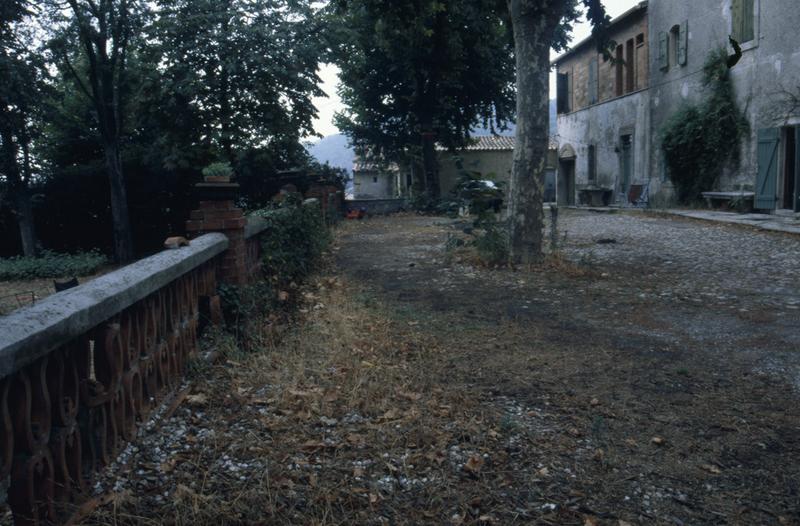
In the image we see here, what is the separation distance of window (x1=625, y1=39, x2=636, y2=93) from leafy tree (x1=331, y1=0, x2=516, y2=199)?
417 cm

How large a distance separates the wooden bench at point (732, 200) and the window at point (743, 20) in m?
3.65

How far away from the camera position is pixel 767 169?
15461 mm

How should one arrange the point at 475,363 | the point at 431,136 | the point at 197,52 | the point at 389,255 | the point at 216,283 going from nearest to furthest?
the point at 475,363
the point at 216,283
the point at 389,255
the point at 197,52
the point at 431,136

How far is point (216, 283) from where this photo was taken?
5105 millimetres

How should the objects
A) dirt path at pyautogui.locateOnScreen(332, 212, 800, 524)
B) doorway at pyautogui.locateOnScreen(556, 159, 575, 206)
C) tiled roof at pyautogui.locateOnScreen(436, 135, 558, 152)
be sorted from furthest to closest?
tiled roof at pyautogui.locateOnScreen(436, 135, 558, 152)
doorway at pyautogui.locateOnScreen(556, 159, 575, 206)
dirt path at pyautogui.locateOnScreen(332, 212, 800, 524)

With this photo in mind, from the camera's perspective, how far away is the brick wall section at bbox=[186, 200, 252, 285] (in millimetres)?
5141

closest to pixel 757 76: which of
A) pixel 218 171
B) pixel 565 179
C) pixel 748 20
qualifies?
pixel 748 20

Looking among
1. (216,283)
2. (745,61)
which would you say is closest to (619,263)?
(216,283)

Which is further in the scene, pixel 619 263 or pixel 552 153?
pixel 552 153

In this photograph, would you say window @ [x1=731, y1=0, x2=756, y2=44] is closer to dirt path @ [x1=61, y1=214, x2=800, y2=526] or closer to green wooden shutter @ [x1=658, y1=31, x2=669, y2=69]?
green wooden shutter @ [x1=658, y1=31, x2=669, y2=69]

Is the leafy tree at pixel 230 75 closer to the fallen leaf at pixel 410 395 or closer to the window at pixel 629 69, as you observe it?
the window at pixel 629 69

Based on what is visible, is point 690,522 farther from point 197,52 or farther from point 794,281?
point 197,52

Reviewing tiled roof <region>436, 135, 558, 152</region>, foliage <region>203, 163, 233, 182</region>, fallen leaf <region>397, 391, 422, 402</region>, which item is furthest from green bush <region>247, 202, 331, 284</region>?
tiled roof <region>436, 135, 558, 152</region>

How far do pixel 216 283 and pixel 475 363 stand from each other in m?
2.04
